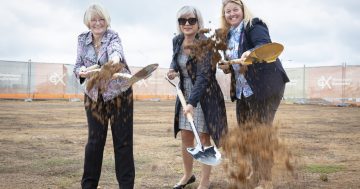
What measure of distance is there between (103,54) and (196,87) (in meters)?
0.91

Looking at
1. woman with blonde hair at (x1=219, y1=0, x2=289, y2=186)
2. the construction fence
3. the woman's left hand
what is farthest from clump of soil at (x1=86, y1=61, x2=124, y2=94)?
the construction fence

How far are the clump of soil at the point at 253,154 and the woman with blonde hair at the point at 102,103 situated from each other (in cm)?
94

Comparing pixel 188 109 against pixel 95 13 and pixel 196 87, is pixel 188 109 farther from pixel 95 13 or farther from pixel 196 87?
pixel 95 13

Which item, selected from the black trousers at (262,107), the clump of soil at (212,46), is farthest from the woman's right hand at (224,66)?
the black trousers at (262,107)

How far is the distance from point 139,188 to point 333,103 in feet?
71.8

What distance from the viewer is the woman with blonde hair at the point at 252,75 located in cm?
411

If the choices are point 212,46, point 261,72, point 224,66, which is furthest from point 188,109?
point 261,72

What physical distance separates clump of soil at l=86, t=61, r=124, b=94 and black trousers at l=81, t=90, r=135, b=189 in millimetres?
179

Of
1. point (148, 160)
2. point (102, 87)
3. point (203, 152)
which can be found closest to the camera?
point (102, 87)

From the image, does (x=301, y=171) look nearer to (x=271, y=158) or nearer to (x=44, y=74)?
(x=271, y=158)

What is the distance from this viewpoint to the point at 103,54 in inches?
164

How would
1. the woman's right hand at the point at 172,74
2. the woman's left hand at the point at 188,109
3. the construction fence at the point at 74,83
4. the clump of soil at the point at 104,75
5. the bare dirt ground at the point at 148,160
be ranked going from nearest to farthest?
1. the clump of soil at the point at 104,75
2. the woman's left hand at the point at 188,109
3. the woman's right hand at the point at 172,74
4. the bare dirt ground at the point at 148,160
5. the construction fence at the point at 74,83

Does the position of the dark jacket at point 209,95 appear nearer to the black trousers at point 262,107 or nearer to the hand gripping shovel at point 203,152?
the hand gripping shovel at point 203,152

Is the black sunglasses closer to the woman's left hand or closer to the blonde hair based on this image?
the blonde hair
